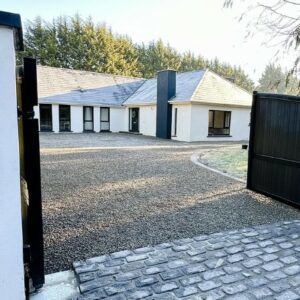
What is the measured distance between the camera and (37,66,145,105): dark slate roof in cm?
2198

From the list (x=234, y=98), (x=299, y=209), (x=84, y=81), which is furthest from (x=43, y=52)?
(x=299, y=209)

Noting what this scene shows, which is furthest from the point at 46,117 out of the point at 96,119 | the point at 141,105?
the point at 141,105

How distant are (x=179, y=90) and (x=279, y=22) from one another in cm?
1236

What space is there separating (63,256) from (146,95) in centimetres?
2040

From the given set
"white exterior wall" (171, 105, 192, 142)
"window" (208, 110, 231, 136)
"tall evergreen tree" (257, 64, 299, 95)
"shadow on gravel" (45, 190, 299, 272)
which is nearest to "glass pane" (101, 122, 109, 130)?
"white exterior wall" (171, 105, 192, 142)

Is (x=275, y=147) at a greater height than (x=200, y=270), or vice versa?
(x=275, y=147)

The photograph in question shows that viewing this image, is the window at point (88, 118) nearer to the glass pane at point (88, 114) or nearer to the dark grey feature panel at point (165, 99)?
the glass pane at point (88, 114)

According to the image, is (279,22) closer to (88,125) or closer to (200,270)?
(200,270)

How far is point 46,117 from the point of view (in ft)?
71.6

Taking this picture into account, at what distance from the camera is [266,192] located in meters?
5.82

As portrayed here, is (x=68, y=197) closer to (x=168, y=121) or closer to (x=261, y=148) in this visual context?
(x=261, y=148)

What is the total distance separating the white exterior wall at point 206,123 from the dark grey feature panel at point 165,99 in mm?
1969

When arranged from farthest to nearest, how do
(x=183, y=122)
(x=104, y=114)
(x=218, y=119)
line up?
(x=104, y=114) < (x=218, y=119) < (x=183, y=122)

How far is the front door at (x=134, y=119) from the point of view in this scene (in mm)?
23594
